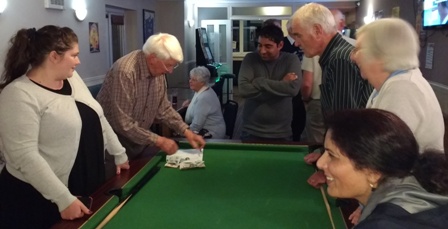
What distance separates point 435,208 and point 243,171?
1.32 metres

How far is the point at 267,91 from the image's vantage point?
10.5ft

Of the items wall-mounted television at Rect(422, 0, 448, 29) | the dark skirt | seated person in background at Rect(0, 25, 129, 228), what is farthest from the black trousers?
the dark skirt

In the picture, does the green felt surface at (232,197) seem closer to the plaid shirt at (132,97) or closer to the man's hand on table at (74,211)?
the man's hand on table at (74,211)

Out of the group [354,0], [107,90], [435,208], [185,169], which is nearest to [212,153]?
[185,169]

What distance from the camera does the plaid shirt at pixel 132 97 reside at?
8.11ft

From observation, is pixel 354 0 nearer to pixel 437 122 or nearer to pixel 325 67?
pixel 325 67

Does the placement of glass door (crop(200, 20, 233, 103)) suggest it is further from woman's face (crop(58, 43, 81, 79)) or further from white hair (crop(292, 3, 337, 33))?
woman's face (crop(58, 43, 81, 79))

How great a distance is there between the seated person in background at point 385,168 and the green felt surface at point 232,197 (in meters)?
0.54

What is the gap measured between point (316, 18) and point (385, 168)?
1.36 meters

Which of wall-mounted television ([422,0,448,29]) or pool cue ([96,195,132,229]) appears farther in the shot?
wall-mounted television ([422,0,448,29])

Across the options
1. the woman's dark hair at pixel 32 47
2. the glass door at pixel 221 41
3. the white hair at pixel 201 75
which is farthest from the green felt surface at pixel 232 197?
the glass door at pixel 221 41

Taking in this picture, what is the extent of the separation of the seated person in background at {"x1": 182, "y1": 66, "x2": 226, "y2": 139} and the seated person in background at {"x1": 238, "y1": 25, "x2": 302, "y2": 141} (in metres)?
0.78

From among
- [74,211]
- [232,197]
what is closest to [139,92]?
[232,197]

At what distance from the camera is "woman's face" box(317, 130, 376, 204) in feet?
3.79
